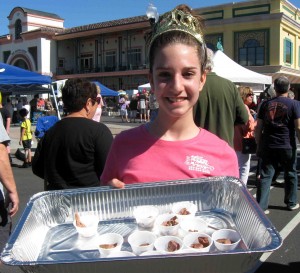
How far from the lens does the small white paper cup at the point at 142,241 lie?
112 cm

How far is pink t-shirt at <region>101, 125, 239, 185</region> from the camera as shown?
1.44 m

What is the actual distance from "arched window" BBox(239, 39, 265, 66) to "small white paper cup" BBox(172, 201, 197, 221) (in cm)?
2981

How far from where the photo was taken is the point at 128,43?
39094 millimetres

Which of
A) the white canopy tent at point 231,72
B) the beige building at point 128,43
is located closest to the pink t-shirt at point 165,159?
the white canopy tent at point 231,72

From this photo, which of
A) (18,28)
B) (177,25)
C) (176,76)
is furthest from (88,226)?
(18,28)

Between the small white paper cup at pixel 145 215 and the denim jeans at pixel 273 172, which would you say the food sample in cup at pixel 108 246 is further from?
the denim jeans at pixel 273 172

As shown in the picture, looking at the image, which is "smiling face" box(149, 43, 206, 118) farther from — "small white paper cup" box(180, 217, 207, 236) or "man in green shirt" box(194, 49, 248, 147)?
"man in green shirt" box(194, 49, 248, 147)

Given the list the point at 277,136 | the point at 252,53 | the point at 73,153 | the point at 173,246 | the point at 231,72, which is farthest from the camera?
the point at 252,53

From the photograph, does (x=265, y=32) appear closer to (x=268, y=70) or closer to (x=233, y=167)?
(x=268, y=70)

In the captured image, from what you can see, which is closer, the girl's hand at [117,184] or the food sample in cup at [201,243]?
the food sample in cup at [201,243]

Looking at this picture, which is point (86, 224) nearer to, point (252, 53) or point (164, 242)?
point (164, 242)

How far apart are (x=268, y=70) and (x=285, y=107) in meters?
25.4

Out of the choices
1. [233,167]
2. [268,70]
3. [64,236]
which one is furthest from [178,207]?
[268,70]

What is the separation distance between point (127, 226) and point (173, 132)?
15.6 inches
